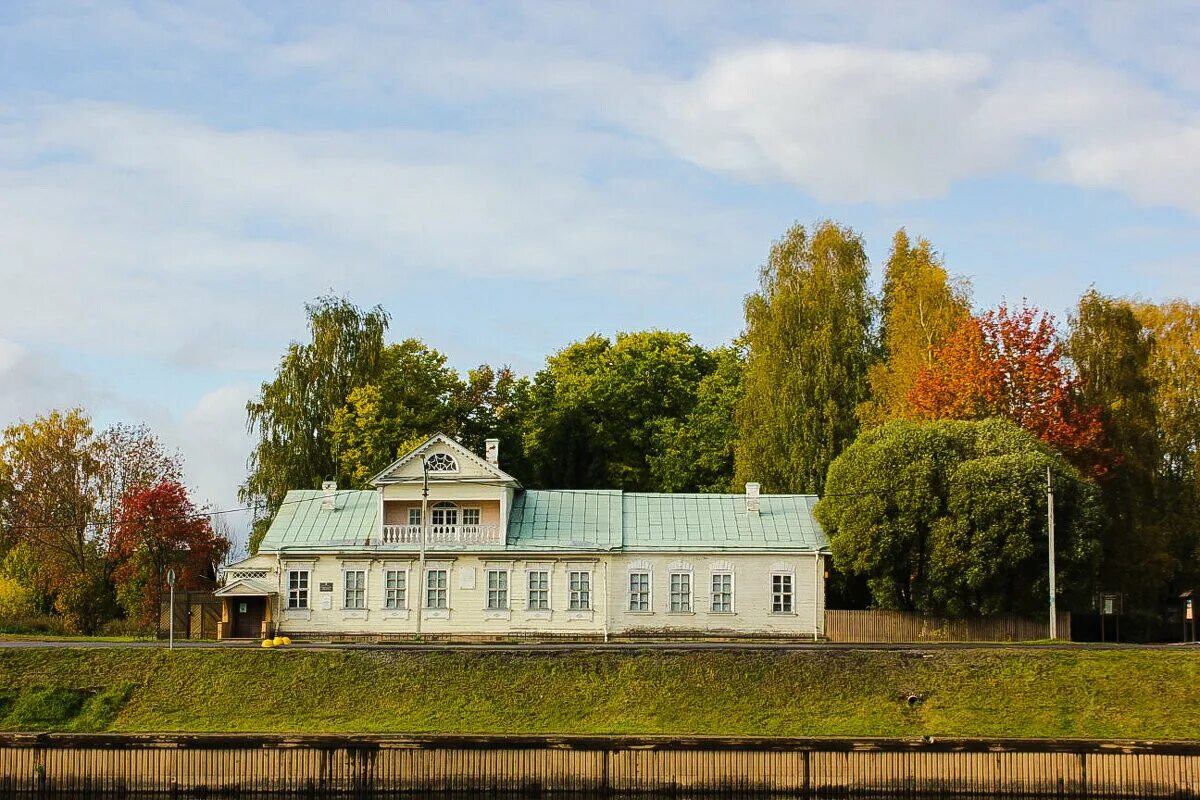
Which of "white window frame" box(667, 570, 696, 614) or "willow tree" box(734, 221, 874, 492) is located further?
"willow tree" box(734, 221, 874, 492)

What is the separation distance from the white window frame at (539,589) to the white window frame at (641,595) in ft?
9.59

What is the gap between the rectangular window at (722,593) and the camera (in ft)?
174

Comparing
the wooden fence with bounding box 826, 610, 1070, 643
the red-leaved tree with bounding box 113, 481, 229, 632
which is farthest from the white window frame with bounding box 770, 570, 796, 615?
the red-leaved tree with bounding box 113, 481, 229, 632

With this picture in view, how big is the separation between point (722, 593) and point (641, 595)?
301 cm

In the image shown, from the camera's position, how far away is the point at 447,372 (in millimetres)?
72625

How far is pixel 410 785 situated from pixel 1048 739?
15.3 metres

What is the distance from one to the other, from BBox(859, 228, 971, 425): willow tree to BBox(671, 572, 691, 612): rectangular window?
1356 centimetres

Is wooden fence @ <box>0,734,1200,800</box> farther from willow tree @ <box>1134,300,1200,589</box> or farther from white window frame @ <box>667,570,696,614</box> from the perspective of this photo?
willow tree @ <box>1134,300,1200,589</box>

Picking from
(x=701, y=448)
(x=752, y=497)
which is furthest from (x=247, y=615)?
(x=701, y=448)

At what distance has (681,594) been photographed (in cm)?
5309

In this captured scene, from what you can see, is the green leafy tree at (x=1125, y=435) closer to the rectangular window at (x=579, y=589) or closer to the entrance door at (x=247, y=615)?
the rectangular window at (x=579, y=589)

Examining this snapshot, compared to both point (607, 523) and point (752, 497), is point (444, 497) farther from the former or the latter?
point (752, 497)

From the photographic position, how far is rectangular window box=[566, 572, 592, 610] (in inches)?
2098

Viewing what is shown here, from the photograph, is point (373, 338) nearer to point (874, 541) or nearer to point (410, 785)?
point (874, 541)
